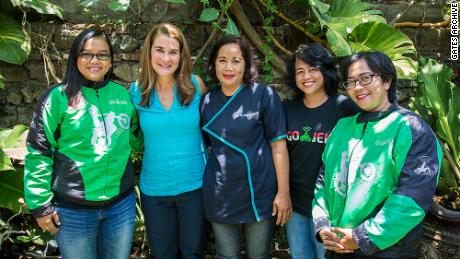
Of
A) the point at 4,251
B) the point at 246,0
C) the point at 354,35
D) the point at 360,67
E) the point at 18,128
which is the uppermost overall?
the point at 246,0

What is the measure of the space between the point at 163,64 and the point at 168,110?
0.78 feet

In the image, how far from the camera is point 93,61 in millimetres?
1958

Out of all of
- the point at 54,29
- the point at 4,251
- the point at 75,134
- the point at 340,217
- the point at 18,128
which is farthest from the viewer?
the point at 54,29

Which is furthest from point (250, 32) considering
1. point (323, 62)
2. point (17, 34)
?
point (17, 34)

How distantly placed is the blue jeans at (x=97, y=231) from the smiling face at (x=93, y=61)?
25.6 inches

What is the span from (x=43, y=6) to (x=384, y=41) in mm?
2547

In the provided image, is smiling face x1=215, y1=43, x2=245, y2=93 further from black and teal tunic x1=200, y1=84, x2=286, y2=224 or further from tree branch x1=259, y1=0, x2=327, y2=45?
tree branch x1=259, y1=0, x2=327, y2=45

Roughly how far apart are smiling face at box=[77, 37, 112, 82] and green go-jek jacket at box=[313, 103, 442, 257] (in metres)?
1.19

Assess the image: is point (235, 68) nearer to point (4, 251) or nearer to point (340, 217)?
point (340, 217)

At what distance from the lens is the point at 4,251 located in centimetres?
292

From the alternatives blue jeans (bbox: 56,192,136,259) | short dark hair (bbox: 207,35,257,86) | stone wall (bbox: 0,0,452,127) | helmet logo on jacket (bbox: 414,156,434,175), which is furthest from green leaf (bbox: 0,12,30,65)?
helmet logo on jacket (bbox: 414,156,434,175)

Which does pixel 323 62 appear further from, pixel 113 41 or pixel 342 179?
pixel 113 41

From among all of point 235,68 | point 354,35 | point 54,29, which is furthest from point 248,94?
point 54,29

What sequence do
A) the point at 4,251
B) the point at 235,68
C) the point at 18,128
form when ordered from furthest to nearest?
the point at 4,251 < the point at 18,128 < the point at 235,68
